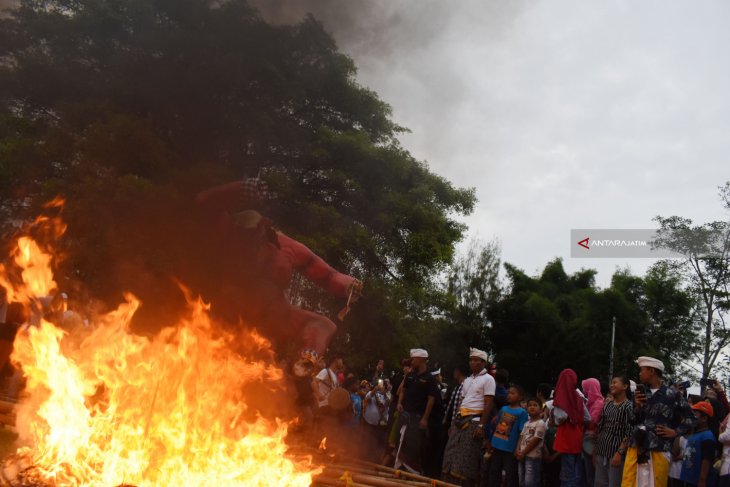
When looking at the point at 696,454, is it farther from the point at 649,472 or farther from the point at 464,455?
the point at 464,455

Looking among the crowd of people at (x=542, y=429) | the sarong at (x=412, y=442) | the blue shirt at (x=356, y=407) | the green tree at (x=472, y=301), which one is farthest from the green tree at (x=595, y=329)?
the sarong at (x=412, y=442)

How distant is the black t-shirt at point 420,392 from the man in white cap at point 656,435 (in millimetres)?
2473

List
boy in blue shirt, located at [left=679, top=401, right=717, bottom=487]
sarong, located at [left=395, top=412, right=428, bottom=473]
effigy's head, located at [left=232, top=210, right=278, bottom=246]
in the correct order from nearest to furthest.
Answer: boy in blue shirt, located at [left=679, top=401, right=717, bottom=487], sarong, located at [left=395, top=412, right=428, bottom=473], effigy's head, located at [left=232, top=210, right=278, bottom=246]

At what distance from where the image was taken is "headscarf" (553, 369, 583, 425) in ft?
20.9

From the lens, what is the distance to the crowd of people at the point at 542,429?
532cm

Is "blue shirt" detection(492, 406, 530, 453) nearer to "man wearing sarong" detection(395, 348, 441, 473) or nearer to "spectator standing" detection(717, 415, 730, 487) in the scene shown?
"man wearing sarong" detection(395, 348, 441, 473)

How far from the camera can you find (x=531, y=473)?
624 cm

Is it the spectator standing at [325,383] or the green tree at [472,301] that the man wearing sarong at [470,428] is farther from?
the green tree at [472,301]

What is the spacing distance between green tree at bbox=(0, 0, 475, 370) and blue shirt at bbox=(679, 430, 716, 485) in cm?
594

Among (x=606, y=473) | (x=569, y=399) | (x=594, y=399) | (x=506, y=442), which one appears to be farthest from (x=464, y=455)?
(x=594, y=399)

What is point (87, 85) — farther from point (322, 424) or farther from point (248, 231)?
point (322, 424)

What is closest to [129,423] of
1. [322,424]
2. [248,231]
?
[322,424]

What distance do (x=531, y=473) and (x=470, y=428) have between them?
30.0 inches

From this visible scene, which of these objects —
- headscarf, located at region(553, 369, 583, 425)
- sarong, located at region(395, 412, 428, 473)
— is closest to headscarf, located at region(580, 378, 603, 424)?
headscarf, located at region(553, 369, 583, 425)
